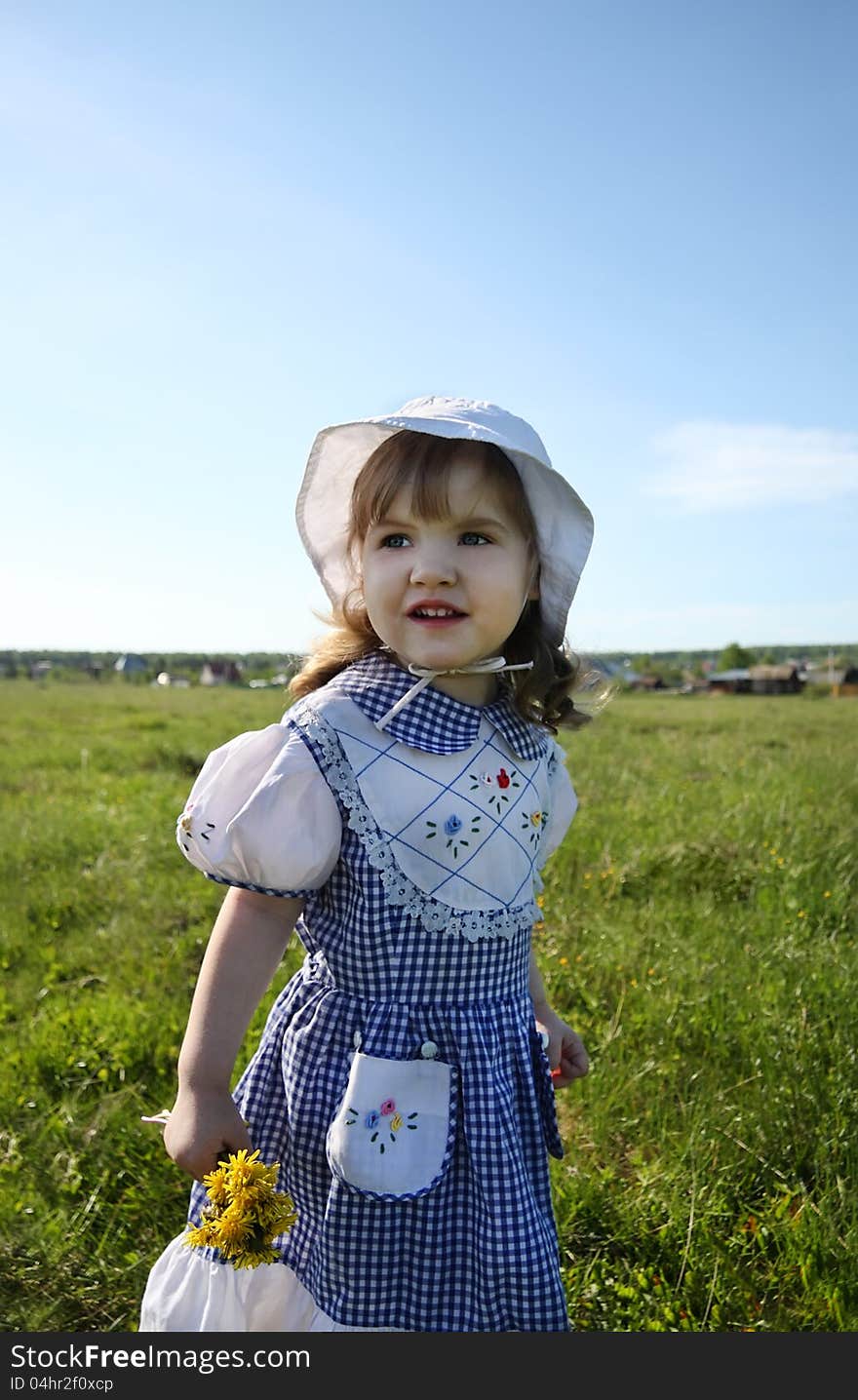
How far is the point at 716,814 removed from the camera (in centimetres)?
624

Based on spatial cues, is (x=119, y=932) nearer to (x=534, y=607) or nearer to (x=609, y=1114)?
(x=609, y=1114)

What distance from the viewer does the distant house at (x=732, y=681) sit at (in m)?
43.1

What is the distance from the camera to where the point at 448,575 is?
184 cm

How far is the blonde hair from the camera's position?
1893 millimetres

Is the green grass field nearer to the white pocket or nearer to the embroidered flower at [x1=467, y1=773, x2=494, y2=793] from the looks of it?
the white pocket

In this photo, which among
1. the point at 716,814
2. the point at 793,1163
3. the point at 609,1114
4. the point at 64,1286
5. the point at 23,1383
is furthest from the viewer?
the point at 716,814

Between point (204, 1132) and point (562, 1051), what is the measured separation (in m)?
0.84

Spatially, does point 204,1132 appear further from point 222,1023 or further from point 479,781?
point 479,781

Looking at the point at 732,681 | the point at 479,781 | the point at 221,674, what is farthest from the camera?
the point at 732,681

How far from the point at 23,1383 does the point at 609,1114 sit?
1.62 metres

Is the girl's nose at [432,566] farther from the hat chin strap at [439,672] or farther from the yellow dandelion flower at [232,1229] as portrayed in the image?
the yellow dandelion flower at [232,1229]

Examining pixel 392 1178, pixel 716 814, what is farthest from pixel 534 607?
pixel 716 814

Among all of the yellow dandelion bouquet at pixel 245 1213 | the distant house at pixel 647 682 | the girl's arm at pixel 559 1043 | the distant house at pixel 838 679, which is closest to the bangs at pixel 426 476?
the girl's arm at pixel 559 1043

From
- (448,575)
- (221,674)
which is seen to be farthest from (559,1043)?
(221,674)
